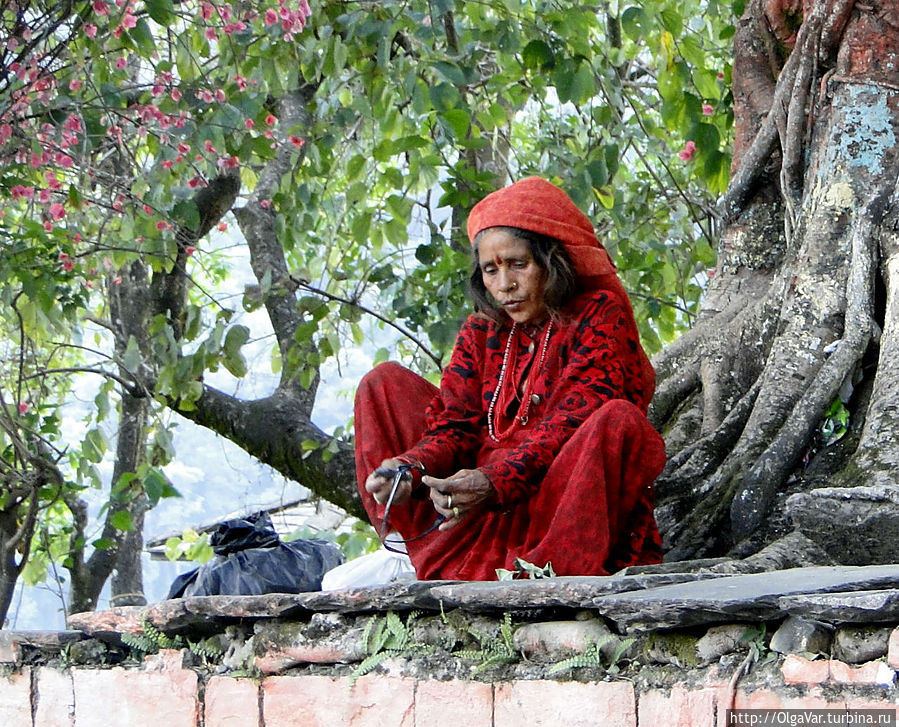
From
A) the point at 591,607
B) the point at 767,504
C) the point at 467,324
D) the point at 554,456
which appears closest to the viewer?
the point at 591,607

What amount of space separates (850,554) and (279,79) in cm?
339

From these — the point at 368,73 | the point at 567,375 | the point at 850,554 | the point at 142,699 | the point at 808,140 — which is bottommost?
the point at 142,699

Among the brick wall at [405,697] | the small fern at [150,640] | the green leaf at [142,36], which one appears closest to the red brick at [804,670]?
the brick wall at [405,697]

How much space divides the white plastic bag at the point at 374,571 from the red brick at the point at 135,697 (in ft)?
2.36

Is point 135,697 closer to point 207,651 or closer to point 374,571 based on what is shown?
point 207,651

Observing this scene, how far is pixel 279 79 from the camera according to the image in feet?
18.2

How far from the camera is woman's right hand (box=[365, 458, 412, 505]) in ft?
11.1

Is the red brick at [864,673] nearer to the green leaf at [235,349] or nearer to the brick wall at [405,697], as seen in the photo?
the brick wall at [405,697]

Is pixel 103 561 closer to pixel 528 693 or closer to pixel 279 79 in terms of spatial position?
pixel 279 79

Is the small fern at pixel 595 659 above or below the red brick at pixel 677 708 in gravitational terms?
above

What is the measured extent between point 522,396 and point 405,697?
1199 mm

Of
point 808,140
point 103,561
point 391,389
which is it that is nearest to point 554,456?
point 391,389

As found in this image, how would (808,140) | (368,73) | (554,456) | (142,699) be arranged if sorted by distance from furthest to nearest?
(368,73), (808,140), (554,456), (142,699)

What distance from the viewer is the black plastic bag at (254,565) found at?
3.90 metres
